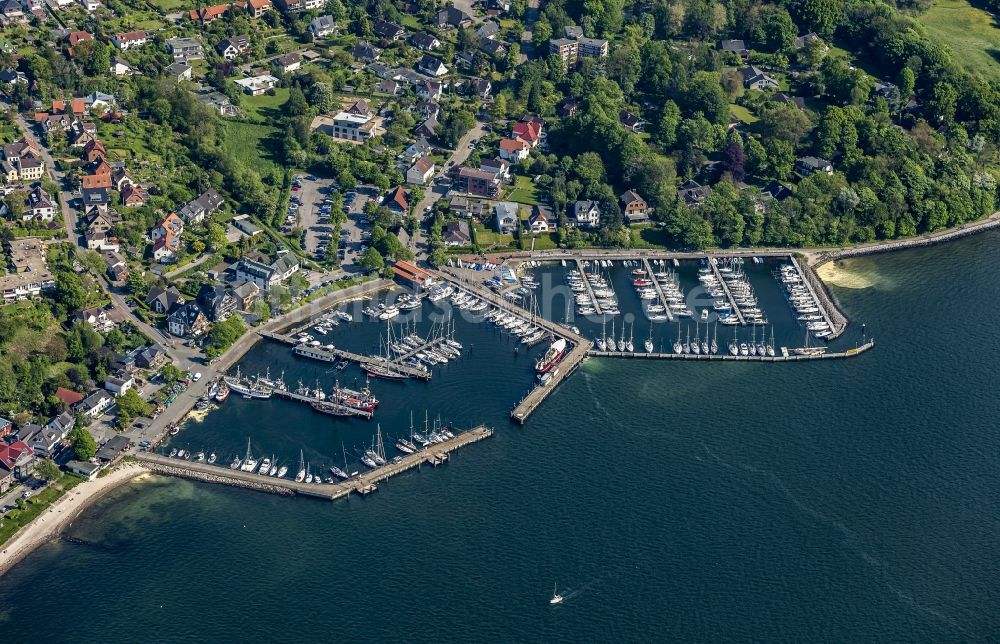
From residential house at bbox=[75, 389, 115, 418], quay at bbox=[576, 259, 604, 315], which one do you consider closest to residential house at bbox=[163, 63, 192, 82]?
quay at bbox=[576, 259, 604, 315]

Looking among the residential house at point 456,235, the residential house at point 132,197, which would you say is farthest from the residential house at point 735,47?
the residential house at point 132,197

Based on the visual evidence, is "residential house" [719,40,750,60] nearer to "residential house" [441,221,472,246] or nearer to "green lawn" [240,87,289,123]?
"residential house" [441,221,472,246]

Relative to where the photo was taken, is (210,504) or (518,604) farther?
(210,504)

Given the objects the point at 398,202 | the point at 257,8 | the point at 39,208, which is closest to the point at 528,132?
the point at 398,202

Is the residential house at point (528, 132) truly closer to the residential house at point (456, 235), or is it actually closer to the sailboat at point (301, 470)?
the residential house at point (456, 235)

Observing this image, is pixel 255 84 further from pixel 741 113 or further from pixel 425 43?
pixel 741 113

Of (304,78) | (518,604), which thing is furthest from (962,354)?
(304,78)

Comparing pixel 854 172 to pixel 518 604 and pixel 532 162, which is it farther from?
pixel 518 604
